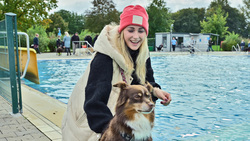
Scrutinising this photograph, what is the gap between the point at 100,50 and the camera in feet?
7.53

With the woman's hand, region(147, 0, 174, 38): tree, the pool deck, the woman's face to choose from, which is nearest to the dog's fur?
the woman's hand

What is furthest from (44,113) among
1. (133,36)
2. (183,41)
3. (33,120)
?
(183,41)

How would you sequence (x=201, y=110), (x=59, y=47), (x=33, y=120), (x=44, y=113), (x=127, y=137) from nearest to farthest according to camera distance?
(x=127, y=137) → (x=33, y=120) → (x=44, y=113) → (x=201, y=110) → (x=59, y=47)

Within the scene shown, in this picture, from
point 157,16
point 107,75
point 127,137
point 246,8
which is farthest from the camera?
point 246,8

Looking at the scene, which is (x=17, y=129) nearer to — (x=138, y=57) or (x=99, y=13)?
(x=138, y=57)

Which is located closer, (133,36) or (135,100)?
(135,100)

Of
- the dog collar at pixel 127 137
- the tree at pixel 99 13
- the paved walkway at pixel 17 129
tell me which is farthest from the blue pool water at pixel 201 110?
the tree at pixel 99 13

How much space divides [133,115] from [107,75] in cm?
56

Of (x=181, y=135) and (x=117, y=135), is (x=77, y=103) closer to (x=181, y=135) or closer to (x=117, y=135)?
(x=117, y=135)

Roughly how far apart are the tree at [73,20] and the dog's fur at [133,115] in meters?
90.1

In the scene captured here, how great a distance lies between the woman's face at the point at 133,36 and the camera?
7.86 ft

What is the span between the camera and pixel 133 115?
1758mm

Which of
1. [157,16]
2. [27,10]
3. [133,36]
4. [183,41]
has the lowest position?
[133,36]

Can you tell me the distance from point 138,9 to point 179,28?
88.4 metres
